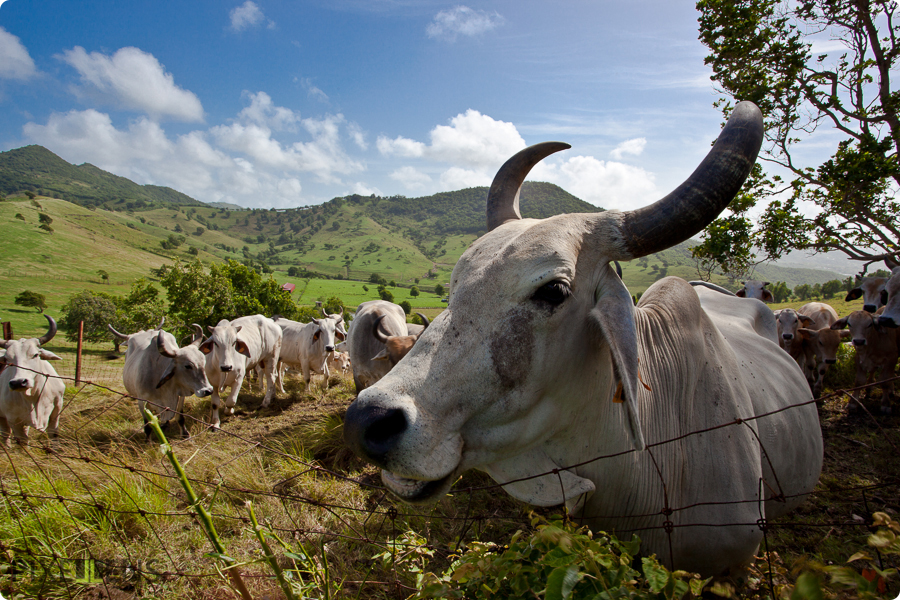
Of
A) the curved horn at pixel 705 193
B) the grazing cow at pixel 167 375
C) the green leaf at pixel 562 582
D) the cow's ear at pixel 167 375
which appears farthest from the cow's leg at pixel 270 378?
the green leaf at pixel 562 582

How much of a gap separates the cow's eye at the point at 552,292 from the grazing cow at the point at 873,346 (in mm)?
10332

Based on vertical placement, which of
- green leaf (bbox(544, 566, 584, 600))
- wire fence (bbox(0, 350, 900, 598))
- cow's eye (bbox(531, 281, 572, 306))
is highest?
cow's eye (bbox(531, 281, 572, 306))

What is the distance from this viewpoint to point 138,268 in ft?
320

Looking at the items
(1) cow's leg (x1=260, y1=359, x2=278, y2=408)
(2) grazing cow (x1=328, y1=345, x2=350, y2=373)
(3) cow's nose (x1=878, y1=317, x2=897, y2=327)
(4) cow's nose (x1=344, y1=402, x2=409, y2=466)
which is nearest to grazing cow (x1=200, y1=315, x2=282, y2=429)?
(1) cow's leg (x1=260, y1=359, x2=278, y2=408)

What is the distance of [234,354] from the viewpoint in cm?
990

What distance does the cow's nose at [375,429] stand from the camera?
1.68m

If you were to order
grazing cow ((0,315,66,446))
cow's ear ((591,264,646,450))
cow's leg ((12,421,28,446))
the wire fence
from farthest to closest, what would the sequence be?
1. cow's leg ((12,421,28,446))
2. grazing cow ((0,315,66,446))
3. the wire fence
4. cow's ear ((591,264,646,450))

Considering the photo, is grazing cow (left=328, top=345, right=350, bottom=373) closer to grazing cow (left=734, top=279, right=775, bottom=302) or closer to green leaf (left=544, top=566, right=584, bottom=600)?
grazing cow (left=734, top=279, right=775, bottom=302)

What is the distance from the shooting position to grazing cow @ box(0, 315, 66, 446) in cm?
694

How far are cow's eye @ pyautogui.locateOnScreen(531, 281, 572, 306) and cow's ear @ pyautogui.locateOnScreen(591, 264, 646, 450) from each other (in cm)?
18

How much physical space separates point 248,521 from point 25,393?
792 centimetres

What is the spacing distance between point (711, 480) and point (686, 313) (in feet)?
3.23

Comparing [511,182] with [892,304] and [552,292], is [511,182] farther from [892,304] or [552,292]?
[892,304]

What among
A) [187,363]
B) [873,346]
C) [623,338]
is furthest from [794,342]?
[187,363]
